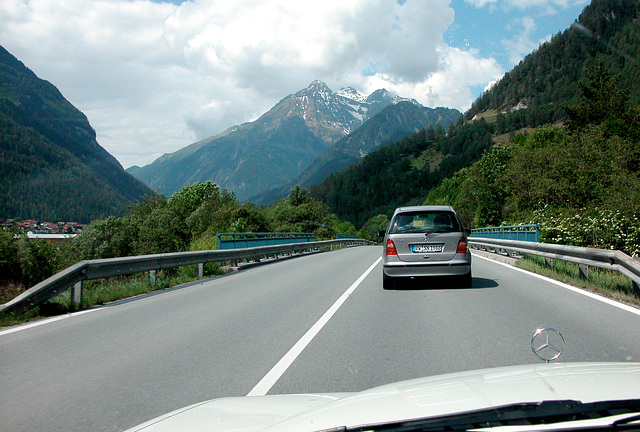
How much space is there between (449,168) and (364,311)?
7414 inches

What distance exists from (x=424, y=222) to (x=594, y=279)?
394 centimetres

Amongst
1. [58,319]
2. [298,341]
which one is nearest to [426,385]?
[298,341]

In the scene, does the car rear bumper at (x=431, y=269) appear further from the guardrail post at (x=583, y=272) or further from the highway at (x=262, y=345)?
the guardrail post at (x=583, y=272)

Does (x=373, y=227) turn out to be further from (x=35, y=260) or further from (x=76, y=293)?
(x=76, y=293)

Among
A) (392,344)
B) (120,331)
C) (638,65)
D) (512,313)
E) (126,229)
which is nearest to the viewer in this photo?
(392,344)

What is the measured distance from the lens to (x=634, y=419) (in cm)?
204

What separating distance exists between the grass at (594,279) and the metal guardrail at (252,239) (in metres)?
10.2

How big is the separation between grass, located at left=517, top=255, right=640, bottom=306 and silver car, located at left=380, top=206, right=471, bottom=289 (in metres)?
2.53

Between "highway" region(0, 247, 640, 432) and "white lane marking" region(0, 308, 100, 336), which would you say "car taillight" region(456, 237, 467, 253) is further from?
"white lane marking" region(0, 308, 100, 336)

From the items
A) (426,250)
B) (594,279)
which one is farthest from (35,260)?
(594,279)

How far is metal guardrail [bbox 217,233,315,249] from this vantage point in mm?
19209

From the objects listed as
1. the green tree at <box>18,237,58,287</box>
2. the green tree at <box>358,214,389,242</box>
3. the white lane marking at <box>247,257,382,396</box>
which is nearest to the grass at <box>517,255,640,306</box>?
the white lane marking at <box>247,257,382,396</box>

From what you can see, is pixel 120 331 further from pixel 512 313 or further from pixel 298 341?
Answer: pixel 512 313

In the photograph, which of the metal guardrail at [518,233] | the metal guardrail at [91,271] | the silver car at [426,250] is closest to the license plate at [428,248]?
the silver car at [426,250]
